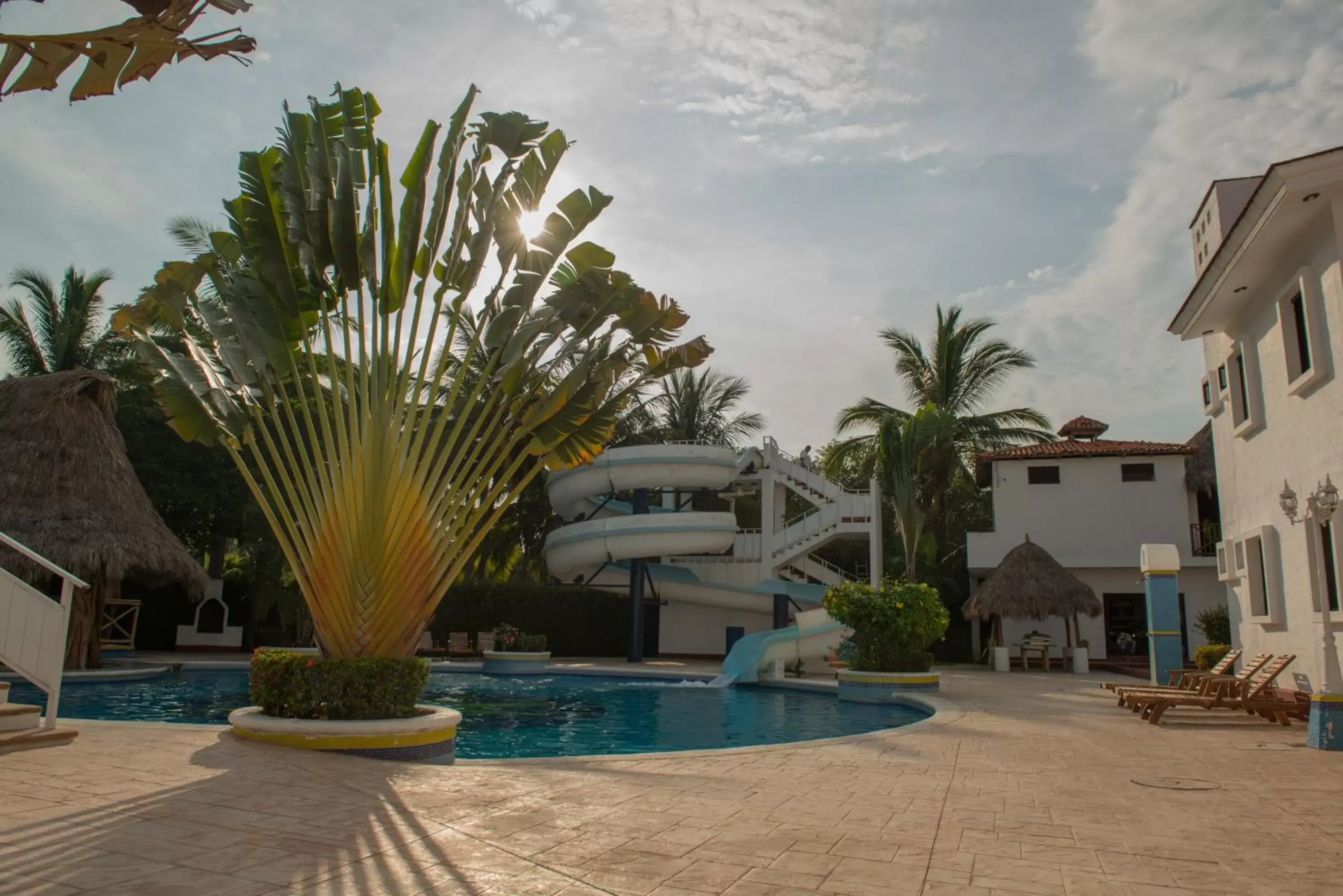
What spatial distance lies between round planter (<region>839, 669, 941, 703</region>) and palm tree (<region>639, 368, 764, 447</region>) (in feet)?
65.4

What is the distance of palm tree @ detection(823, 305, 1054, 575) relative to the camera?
30.1 metres

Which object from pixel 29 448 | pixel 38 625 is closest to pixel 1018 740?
pixel 38 625

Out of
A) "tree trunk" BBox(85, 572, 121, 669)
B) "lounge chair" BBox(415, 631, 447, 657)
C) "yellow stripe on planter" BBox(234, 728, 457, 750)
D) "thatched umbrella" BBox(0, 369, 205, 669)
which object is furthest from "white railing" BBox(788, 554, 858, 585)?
"yellow stripe on planter" BBox(234, 728, 457, 750)

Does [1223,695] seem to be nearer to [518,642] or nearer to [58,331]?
[518,642]

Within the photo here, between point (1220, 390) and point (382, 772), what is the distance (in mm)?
15746

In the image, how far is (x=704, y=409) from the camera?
119 ft

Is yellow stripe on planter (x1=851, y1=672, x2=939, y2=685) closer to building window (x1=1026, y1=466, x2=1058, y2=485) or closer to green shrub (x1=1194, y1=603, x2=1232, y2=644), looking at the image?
green shrub (x1=1194, y1=603, x2=1232, y2=644)

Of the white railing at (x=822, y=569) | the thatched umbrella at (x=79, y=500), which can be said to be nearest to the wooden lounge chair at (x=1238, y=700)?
the white railing at (x=822, y=569)

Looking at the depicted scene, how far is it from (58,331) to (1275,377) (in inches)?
1237

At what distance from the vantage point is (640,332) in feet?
32.3

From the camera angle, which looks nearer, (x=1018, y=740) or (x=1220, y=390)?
(x=1018, y=740)

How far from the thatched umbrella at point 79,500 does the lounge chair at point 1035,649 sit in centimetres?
1994

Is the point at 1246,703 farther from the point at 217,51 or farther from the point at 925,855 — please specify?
the point at 217,51

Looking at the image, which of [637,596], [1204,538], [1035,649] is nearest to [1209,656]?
[1035,649]
